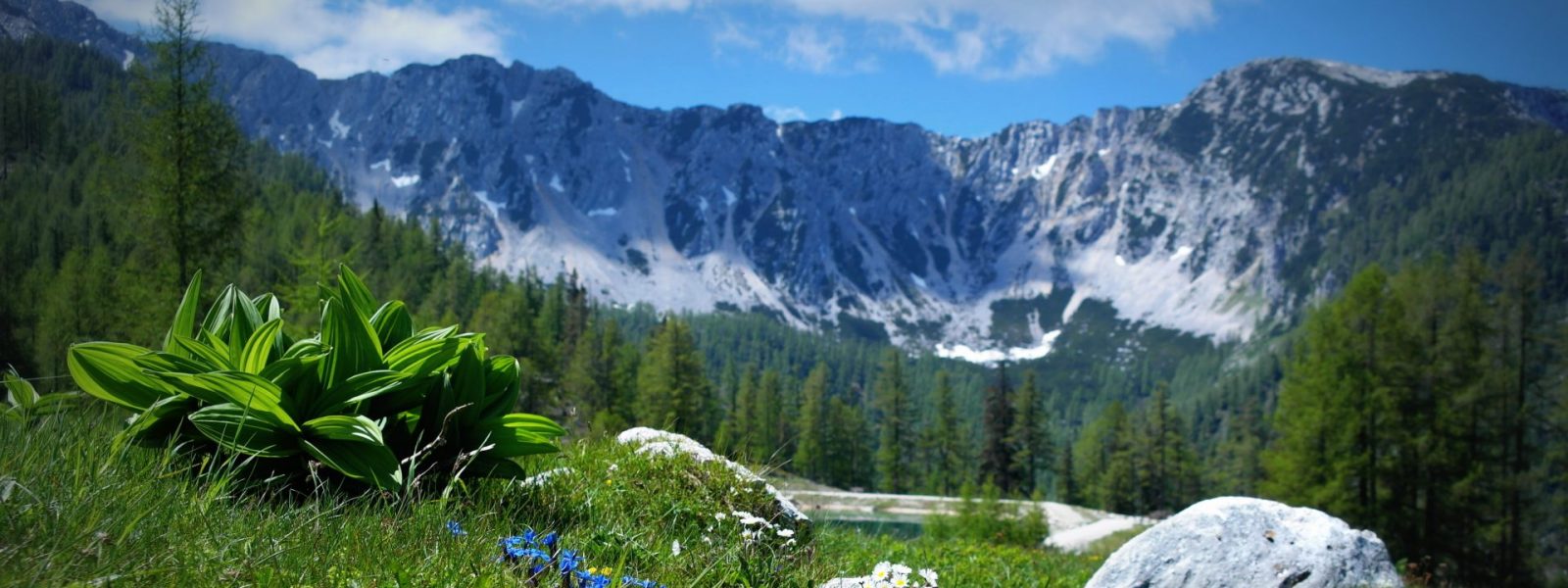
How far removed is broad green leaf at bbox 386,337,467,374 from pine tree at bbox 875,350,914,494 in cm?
8274

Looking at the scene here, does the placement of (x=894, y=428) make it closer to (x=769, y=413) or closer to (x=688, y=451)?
(x=769, y=413)

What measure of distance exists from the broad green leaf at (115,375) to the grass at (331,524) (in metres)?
0.19

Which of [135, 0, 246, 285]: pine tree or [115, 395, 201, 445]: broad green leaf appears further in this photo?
[135, 0, 246, 285]: pine tree

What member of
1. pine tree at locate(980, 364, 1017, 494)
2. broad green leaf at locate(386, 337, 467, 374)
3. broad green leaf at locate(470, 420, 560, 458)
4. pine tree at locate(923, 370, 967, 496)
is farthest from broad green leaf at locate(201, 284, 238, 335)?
pine tree at locate(923, 370, 967, 496)

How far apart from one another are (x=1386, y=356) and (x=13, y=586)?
36.7 m

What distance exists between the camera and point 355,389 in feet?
13.6

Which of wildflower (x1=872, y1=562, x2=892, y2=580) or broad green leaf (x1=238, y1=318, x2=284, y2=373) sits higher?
broad green leaf (x1=238, y1=318, x2=284, y2=373)

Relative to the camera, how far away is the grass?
8.17ft

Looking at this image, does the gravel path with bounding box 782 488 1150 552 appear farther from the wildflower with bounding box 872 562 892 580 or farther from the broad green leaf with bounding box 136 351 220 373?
the broad green leaf with bounding box 136 351 220 373

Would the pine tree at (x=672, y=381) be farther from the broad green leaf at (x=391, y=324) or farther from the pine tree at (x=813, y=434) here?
the broad green leaf at (x=391, y=324)

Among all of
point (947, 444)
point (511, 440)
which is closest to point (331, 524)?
point (511, 440)

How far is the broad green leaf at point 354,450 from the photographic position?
3.80m

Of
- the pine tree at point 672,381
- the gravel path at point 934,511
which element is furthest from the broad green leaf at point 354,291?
the pine tree at point 672,381

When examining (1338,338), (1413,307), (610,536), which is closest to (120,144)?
(610,536)
